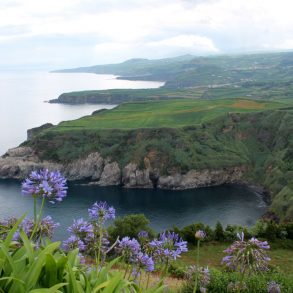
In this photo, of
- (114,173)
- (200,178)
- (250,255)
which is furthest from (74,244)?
(114,173)

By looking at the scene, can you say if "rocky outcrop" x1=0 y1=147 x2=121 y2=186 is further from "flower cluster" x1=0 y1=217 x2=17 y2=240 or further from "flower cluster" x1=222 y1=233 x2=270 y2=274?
"flower cluster" x1=222 y1=233 x2=270 y2=274

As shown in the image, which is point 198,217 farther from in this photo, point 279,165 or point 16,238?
point 16,238

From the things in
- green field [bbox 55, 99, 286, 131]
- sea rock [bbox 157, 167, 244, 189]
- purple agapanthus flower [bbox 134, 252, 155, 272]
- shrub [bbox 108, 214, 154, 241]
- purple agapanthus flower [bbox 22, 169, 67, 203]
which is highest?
purple agapanthus flower [bbox 22, 169, 67, 203]

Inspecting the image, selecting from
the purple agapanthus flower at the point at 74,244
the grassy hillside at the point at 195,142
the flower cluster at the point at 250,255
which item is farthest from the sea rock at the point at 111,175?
the flower cluster at the point at 250,255

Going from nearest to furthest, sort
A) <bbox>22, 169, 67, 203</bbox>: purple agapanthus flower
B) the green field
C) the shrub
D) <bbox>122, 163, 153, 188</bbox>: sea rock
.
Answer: <bbox>22, 169, 67, 203</bbox>: purple agapanthus flower
the shrub
<bbox>122, 163, 153, 188</bbox>: sea rock
the green field

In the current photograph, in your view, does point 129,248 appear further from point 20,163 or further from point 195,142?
point 195,142

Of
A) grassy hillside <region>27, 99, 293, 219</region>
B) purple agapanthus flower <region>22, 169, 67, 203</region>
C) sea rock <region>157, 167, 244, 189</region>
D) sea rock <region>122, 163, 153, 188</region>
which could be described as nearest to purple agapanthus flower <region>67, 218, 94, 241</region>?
purple agapanthus flower <region>22, 169, 67, 203</region>
